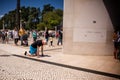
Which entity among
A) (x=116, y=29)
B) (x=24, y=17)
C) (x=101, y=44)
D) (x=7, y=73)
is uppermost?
(x=24, y=17)

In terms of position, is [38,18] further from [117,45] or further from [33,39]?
[117,45]

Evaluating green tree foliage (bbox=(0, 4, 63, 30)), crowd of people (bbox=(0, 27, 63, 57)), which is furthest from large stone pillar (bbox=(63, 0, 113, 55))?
green tree foliage (bbox=(0, 4, 63, 30))

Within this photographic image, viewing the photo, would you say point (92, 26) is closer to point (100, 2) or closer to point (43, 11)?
point (100, 2)

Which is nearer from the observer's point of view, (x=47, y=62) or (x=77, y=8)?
(x=47, y=62)

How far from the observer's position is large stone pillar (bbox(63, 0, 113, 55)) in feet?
49.3

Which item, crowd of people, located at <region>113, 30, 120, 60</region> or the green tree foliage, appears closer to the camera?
crowd of people, located at <region>113, 30, 120, 60</region>

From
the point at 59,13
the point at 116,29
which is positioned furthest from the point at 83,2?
the point at 59,13

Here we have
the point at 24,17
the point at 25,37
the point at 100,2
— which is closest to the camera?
the point at 100,2

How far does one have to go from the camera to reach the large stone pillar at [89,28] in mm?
15023

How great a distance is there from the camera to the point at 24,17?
121875 mm

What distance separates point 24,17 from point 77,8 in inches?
4288

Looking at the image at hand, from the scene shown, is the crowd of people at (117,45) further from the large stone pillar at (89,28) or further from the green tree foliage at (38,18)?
the green tree foliage at (38,18)


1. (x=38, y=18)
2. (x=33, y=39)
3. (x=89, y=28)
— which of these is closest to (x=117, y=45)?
(x=89, y=28)

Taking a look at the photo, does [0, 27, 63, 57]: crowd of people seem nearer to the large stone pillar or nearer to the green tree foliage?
the large stone pillar
